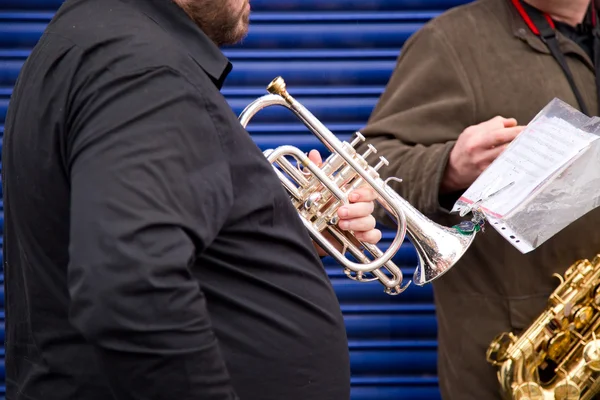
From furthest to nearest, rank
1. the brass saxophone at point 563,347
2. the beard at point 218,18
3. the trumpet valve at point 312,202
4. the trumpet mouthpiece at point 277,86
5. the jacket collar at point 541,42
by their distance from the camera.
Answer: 1. the jacket collar at point 541,42
2. the brass saxophone at point 563,347
3. the trumpet valve at point 312,202
4. the trumpet mouthpiece at point 277,86
5. the beard at point 218,18

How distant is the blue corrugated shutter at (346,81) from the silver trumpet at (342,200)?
1309 mm

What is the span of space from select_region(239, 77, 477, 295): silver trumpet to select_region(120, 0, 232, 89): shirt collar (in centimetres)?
42

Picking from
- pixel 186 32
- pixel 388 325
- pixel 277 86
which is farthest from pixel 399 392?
pixel 186 32

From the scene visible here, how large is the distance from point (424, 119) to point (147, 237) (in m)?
1.37

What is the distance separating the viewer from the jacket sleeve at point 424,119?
7.81 ft

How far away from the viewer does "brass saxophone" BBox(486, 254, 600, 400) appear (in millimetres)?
2305

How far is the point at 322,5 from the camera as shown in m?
3.42

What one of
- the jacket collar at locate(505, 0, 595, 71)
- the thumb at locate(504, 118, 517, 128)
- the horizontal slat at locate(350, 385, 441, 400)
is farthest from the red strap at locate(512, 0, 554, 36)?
the horizontal slat at locate(350, 385, 441, 400)

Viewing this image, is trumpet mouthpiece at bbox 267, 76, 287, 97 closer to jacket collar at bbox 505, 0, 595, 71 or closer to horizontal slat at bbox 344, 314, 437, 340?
jacket collar at bbox 505, 0, 595, 71

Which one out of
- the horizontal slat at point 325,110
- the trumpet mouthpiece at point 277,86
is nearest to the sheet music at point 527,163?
the trumpet mouthpiece at point 277,86

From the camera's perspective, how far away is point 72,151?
1.35 meters

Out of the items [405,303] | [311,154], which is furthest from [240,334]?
[405,303]

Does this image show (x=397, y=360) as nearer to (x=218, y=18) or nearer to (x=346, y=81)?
(x=346, y=81)

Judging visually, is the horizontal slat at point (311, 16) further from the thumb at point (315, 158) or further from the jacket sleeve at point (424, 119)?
the thumb at point (315, 158)
